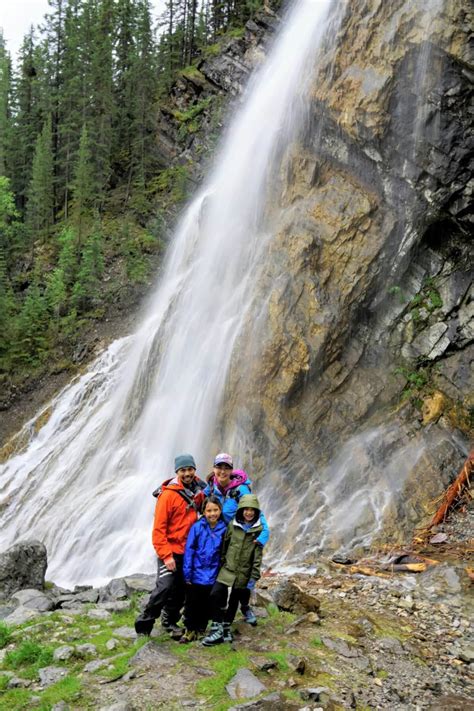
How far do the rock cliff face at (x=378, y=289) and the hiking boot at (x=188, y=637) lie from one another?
264 inches

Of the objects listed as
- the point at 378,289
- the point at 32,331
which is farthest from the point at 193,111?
the point at 378,289

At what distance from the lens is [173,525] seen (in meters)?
5.80

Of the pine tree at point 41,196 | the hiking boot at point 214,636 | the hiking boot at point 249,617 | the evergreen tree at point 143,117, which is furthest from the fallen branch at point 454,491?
the pine tree at point 41,196

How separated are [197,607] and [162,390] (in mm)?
10512

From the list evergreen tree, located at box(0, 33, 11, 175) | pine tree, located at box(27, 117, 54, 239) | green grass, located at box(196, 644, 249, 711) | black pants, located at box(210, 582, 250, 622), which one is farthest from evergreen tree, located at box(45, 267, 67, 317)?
green grass, located at box(196, 644, 249, 711)

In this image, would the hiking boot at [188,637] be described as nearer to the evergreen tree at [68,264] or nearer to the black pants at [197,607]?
the black pants at [197,607]

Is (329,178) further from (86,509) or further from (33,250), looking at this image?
(33,250)

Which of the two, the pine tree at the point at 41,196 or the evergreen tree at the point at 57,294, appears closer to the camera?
the evergreen tree at the point at 57,294

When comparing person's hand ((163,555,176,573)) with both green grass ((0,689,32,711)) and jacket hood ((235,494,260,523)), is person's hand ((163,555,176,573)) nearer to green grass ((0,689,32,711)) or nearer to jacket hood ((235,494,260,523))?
jacket hood ((235,494,260,523))

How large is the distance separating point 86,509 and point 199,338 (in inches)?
223

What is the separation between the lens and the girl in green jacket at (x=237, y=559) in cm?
574

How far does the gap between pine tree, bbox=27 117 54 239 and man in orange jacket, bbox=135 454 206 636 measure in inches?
1172

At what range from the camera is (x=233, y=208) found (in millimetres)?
18266

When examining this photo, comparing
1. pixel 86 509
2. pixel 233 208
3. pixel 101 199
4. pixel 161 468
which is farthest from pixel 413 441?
pixel 101 199
